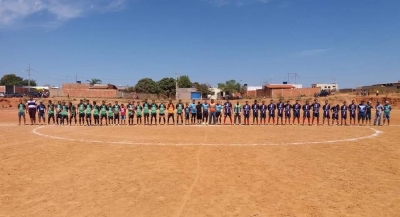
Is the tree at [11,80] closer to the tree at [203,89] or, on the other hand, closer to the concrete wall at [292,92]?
the tree at [203,89]

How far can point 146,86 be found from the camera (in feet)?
300

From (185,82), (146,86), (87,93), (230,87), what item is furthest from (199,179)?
(230,87)

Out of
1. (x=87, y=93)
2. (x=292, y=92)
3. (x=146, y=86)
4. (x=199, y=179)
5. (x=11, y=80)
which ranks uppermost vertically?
(x=11, y=80)


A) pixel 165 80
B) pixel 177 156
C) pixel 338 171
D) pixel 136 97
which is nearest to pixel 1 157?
pixel 177 156

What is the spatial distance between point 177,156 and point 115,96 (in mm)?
57931

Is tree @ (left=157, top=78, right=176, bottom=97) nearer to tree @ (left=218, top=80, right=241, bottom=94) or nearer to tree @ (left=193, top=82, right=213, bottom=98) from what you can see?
tree @ (left=193, top=82, right=213, bottom=98)

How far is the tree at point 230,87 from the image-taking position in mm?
106688

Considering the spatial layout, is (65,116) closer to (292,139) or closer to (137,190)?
(292,139)

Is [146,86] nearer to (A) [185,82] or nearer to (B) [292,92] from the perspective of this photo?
(A) [185,82]

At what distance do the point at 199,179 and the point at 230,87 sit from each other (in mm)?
104180

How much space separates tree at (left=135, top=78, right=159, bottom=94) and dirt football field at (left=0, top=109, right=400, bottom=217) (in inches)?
2999

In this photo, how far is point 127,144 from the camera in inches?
502

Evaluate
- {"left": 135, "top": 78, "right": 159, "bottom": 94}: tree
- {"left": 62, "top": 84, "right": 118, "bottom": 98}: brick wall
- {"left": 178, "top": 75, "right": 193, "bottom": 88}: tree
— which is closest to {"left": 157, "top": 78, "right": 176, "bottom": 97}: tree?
{"left": 135, "top": 78, "right": 159, "bottom": 94}: tree

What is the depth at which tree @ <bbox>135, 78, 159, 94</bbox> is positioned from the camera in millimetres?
88312
